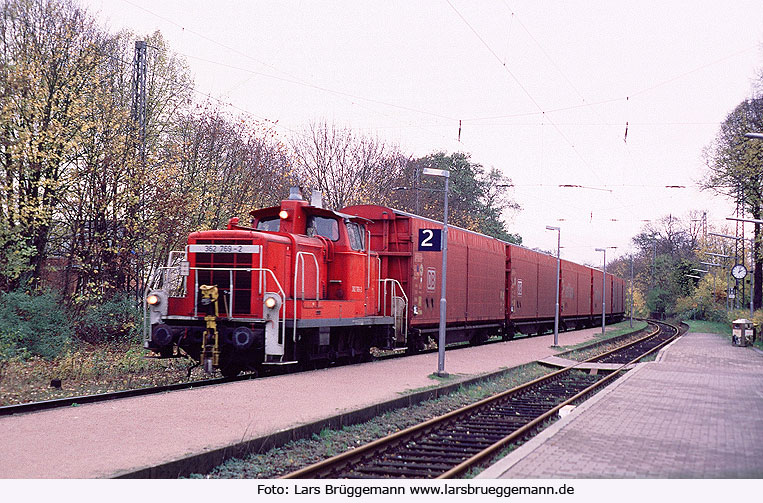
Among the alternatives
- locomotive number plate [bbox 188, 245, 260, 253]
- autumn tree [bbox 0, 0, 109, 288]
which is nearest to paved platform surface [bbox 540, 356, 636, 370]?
locomotive number plate [bbox 188, 245, 260, 253]

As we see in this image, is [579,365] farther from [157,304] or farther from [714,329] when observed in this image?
[714,329]

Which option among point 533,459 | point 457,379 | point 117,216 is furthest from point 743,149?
point 533,459

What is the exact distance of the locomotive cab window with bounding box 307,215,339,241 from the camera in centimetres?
1507

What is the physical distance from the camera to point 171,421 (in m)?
8.77

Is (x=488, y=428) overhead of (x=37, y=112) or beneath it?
beneath

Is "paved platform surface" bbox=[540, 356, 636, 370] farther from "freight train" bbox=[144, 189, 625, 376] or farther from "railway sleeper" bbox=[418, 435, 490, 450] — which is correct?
"railway sleeper" bbox=[418, 435, 490, 450]

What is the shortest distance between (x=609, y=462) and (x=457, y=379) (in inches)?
286

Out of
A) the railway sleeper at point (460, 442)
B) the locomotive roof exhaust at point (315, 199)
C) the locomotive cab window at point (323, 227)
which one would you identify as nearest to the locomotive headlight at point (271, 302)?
the locomotive cab window at point (323, 227)

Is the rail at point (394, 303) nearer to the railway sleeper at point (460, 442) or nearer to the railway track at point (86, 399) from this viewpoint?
the railway track at point (86, 399)

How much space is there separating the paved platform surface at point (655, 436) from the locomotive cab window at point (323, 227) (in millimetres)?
6679

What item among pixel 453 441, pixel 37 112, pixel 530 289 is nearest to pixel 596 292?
pixel 530 289

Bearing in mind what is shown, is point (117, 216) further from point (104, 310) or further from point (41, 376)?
point (41, 376)

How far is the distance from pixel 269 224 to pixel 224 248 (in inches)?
68.0

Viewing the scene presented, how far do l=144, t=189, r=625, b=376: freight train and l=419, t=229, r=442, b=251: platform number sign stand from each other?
23 millimetres
